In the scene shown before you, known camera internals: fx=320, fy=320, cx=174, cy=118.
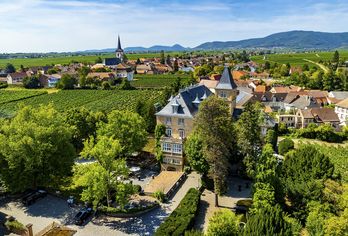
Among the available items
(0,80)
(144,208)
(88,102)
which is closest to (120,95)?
(88,102)

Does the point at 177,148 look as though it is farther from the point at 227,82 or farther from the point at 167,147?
the point at 227,82

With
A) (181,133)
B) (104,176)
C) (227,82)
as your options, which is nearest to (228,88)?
(227,82)

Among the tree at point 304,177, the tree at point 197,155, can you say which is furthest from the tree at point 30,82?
the tree at point 304,177

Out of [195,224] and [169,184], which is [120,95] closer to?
Answer: [169,184]

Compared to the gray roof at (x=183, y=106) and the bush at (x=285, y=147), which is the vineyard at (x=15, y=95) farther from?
the bush at (x=285, y=147)

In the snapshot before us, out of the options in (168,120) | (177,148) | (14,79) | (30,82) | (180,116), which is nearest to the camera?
(177,148)
